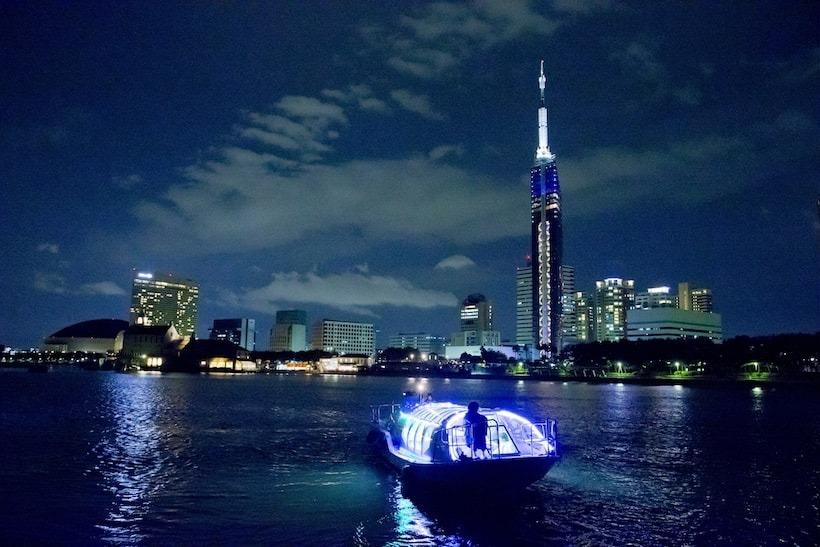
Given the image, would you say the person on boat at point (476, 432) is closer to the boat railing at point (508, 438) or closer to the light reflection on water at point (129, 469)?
the boat railing at point (508, 438)

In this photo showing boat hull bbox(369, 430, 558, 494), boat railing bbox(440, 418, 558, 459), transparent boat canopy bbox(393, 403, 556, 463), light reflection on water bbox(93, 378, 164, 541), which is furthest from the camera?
transparent boat canopy bbox(393, 403, 556, 463)

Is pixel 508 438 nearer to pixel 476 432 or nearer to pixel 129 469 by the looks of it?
pixel 476 432

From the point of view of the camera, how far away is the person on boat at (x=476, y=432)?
966 inches

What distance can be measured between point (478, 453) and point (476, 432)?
928 millimetres

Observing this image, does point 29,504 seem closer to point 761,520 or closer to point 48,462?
point 48,462

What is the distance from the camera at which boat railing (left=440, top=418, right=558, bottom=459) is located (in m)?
25.3

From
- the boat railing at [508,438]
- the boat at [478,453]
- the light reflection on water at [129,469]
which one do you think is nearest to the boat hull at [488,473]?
the boat at [478,453]

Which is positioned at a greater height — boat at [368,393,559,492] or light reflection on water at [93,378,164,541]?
boat at [368,393,559,492]

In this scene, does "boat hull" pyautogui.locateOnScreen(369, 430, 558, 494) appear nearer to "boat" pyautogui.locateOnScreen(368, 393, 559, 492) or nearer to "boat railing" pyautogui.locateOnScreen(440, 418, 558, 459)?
"boat" pyautogui.locateOnScreen(368, 393, 559, 492)

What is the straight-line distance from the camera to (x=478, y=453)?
2484 cm

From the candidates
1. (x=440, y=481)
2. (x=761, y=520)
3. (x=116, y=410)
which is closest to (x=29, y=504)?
(x=440, y=481)

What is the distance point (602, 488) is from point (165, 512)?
19.0 metres

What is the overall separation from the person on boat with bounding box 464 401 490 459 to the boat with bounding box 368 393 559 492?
40 millimetres

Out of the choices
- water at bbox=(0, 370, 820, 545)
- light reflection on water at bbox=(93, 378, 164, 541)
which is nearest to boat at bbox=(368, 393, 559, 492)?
water at bbox=(0, 370, 820, 545)
